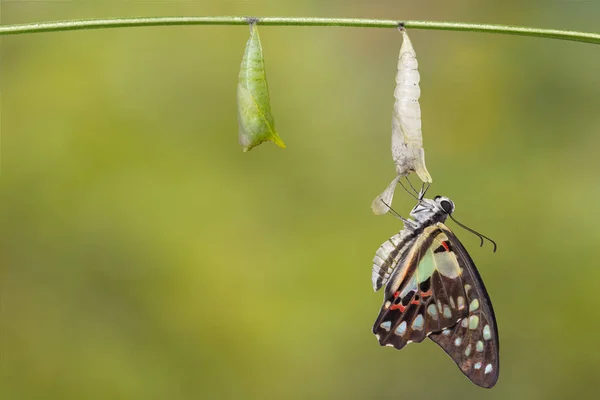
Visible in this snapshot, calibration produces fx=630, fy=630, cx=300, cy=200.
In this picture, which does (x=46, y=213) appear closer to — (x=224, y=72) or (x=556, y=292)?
(x=224, y=72)

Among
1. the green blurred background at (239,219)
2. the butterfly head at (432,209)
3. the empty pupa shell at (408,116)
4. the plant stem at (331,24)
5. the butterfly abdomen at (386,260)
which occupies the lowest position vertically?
the green blurred background at (239,219)

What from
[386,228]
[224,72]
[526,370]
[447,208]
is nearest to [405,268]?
[447,208]

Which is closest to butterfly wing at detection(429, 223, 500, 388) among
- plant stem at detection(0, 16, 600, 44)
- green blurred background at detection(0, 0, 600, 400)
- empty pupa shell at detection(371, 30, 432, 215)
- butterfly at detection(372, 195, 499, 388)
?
butterfly at detection(372, 195, 499, 388)

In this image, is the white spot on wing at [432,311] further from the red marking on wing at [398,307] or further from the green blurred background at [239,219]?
the green blurred background at [239,219]

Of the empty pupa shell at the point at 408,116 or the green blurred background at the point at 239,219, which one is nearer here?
the empty pupa shell at the point at 408,116

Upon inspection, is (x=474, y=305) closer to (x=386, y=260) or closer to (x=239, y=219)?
(x=386, y=260)

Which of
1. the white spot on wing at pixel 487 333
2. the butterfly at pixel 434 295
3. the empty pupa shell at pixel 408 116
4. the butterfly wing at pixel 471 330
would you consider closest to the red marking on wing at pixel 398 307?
the butterfly at pixel 434 295

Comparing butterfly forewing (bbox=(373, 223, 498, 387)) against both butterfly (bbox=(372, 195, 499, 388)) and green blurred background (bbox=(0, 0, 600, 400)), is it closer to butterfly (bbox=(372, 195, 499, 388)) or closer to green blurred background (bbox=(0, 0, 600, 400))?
butterfly (bbox=(372, 195, 499, 388))

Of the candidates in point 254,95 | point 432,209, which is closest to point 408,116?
point 254,95
